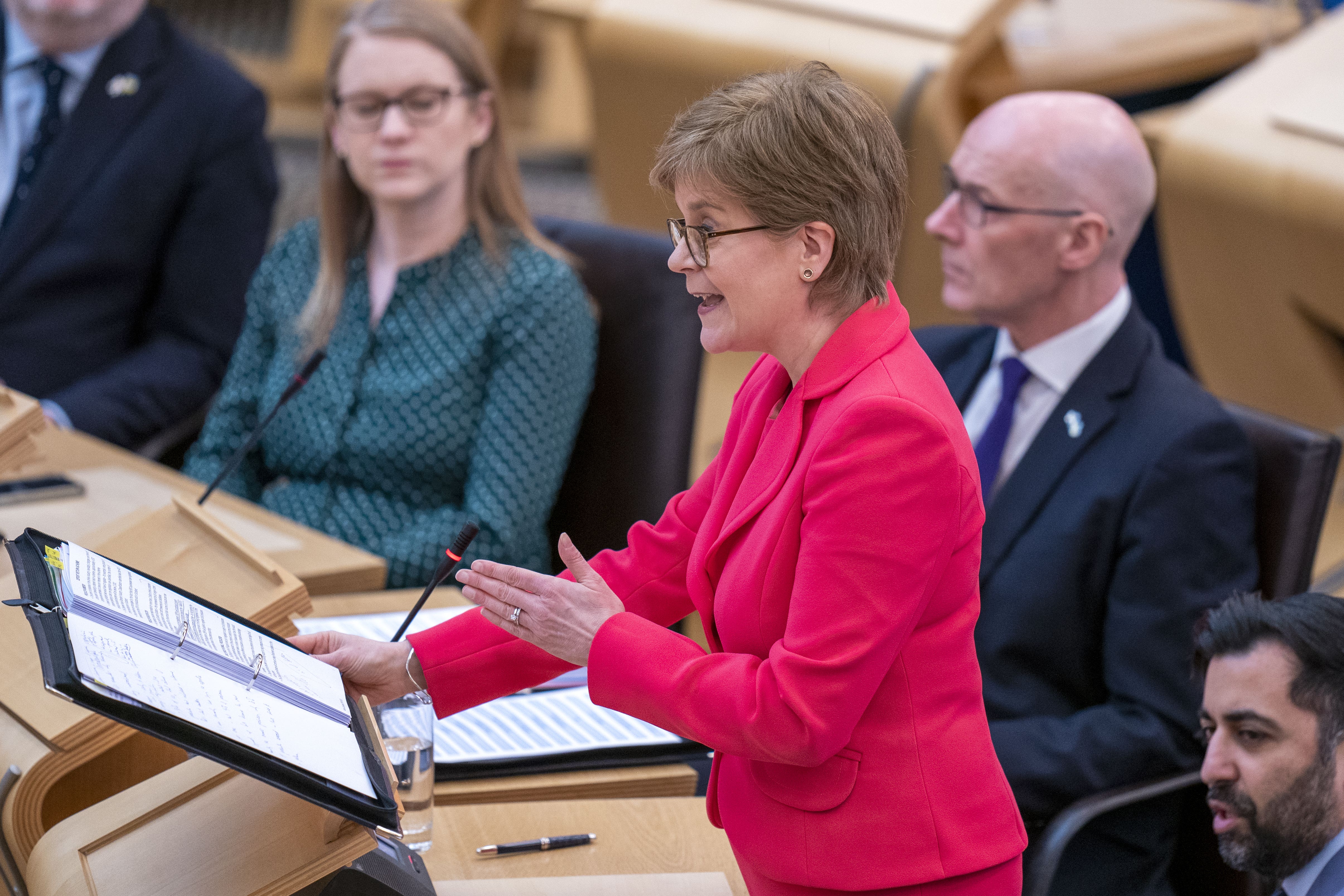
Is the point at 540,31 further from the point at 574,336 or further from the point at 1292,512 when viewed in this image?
the point at 1292,512

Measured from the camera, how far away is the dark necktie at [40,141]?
2799 mm

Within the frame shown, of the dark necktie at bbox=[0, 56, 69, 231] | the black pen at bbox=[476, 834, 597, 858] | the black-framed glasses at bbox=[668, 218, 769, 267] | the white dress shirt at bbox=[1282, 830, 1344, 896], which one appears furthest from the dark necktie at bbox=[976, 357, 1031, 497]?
the dark necktie at bbox=[0, 56, 69, 231]

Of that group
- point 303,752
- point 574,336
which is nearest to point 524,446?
point 574,336

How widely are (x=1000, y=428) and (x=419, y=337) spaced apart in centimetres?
90

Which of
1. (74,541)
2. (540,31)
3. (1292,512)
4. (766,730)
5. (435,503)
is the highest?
(766,730)

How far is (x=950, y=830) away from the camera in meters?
1.07

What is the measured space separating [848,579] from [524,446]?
120 centimetres

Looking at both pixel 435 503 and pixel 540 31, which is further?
pixel 540 31

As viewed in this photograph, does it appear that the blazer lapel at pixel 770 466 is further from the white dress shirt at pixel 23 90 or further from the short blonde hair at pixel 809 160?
the white dress shirt at pixel 23 90

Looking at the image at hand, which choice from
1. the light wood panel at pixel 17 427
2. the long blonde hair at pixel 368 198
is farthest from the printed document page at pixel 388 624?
the long blonde hair at pixel 368 198

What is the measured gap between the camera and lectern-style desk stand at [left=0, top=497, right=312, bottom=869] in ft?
4.18

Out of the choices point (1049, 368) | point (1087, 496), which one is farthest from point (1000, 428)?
point (1087, 496)

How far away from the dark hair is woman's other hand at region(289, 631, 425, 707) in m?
0.80

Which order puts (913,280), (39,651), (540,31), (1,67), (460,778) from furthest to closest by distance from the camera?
1. (540,31)
2. (913,280)
3. (1,67)
4. (460,778)
5. (39,651)
